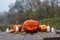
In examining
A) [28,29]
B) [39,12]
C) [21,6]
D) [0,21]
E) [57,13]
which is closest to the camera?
[28,29]

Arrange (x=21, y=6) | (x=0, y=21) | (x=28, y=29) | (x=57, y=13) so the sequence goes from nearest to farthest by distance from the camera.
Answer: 1. (x=28, y=29)
2. (x=0, y=21)
3. (x=57, y=13)
4. (x=21, y=6)

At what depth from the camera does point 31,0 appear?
41.3 ft

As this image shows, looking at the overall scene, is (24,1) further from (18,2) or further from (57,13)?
(57,13)

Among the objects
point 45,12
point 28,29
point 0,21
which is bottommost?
point 45,12

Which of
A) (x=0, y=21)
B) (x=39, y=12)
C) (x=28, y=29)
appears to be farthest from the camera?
(x=39, y=12)

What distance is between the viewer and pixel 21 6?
12.2m

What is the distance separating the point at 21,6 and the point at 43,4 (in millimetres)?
1489

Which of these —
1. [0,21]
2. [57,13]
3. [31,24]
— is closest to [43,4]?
[57,13]

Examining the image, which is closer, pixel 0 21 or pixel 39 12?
pixel 0 21

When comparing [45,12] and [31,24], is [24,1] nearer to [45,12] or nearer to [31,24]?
[45,12]

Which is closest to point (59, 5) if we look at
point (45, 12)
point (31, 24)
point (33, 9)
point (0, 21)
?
point (45, 12)

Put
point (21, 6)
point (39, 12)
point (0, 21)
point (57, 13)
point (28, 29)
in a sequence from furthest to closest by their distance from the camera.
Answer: point (21, 6) → point (39, 12) → point (57, 13) → point (0, 21) → point (28, 29)

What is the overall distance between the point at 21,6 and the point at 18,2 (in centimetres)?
35

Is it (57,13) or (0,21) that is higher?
(0,21)
